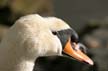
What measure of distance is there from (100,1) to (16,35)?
760 cm

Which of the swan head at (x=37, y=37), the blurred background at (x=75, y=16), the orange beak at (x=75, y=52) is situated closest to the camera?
the swan head at (x=37, y=37)

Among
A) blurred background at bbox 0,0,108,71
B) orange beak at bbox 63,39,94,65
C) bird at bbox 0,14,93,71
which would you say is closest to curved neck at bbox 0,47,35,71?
bird at bbox 0,14,93,71

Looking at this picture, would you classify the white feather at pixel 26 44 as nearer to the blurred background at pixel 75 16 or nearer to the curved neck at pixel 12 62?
the curved neck at pixel 12 62

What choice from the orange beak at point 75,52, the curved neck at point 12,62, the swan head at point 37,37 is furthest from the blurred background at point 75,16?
the curved neck at point 12,62

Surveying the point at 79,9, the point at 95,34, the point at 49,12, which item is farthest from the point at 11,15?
the point at 79,9

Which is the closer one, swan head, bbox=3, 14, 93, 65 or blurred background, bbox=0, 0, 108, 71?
swan head, bbox=3, 14, 93, 65

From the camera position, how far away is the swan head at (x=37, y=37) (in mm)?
2924

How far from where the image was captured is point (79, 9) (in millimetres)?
10297

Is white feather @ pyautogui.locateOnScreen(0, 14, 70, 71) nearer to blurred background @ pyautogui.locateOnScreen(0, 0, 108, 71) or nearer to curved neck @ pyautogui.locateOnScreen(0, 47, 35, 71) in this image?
curved neck @ pyautogui.locateOnScreen(0, 47, 35, 71)

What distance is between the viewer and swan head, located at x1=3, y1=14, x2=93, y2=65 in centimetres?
292

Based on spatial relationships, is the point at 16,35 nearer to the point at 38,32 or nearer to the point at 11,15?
the point at 38,32

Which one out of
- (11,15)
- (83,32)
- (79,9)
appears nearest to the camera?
(11,15)

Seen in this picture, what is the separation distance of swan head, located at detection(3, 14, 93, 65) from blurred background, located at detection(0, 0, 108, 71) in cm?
209

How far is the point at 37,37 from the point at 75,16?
7159mm
